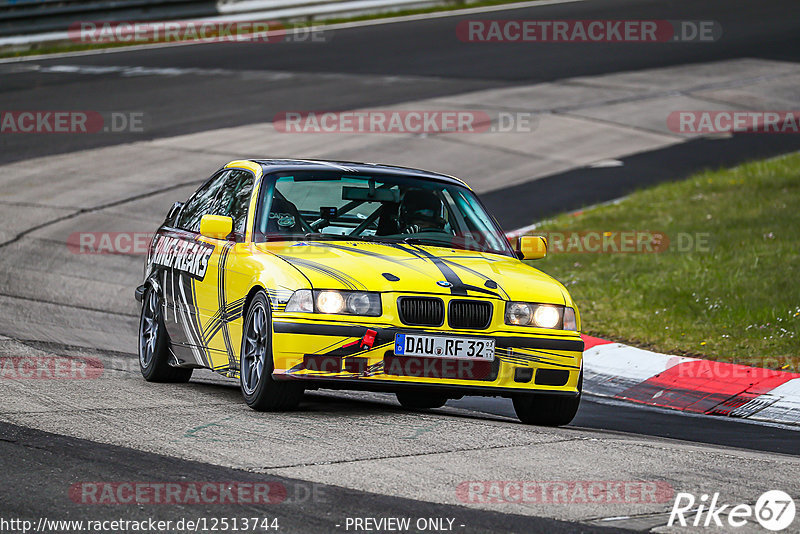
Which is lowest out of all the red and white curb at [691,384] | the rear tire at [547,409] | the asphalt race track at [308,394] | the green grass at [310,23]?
the red and white curb at [691,384]

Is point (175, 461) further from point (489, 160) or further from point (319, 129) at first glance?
point (319, 129)

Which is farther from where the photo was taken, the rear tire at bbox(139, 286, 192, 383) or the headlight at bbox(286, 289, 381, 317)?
the rear tire at bbox(139, 286, 192, 383)

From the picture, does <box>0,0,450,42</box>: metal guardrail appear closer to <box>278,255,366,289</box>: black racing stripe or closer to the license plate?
<box>278,255,366,289</box>: black racing stripe

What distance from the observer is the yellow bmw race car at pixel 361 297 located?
280 inches

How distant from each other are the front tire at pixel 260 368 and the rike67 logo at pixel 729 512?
8.27 ft

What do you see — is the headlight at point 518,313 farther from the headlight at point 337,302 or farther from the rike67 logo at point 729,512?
the rike67 logo at point 729,512

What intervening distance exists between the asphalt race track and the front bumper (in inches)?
9.8

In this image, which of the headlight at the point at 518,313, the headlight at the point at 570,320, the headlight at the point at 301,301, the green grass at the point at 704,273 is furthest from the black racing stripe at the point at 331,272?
the green grass at the point at 704,273

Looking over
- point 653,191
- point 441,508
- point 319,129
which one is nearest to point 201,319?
point 441,508

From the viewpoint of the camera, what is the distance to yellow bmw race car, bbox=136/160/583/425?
23.4 ft

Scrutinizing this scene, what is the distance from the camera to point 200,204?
30.6 ft

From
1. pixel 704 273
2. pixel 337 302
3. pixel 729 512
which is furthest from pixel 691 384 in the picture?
pixel 729 512

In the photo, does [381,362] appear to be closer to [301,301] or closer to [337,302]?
[337,302]

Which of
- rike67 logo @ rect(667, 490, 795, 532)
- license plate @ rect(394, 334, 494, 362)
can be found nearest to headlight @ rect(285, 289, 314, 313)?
license plate @ rect(394, 334, 494, 362)
